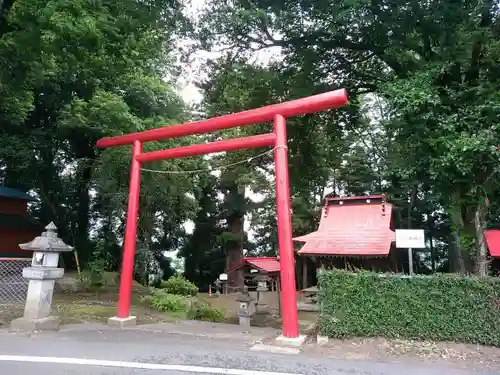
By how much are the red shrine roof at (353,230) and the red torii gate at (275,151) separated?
7283 millimetres

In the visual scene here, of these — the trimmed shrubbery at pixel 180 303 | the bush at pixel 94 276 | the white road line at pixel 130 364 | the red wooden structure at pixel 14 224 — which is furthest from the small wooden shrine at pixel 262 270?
the red wooden structure at pixel 14 224

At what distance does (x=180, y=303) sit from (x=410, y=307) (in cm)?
712

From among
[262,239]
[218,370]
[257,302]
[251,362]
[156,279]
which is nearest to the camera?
[218,370]

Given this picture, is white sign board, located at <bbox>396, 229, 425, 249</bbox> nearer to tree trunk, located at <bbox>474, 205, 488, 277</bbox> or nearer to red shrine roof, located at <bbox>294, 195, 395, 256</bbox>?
tree trunk, located at <bbox>474, 205, 488, 277</bbox>

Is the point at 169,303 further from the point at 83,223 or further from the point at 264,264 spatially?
the point at 83,223

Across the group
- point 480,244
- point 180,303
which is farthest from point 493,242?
point 180,303

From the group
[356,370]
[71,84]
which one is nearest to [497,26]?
[356,370]

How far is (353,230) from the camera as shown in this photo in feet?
49.5

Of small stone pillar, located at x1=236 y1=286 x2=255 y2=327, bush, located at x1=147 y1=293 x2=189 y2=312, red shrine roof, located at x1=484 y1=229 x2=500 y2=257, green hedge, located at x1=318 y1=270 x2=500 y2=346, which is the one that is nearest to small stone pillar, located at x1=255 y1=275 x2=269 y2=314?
small stone pillar, located at x1=236 y1=286 x2=255 y2=327

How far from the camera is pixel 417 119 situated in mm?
8281

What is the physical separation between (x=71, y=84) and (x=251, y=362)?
565 inches

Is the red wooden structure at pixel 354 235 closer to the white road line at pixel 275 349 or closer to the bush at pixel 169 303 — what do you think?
the bush at pixel 169 303

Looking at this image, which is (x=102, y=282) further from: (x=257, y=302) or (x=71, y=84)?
(x=71, y=84)

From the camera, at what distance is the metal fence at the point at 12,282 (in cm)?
973
